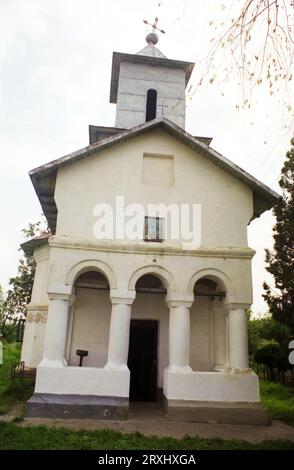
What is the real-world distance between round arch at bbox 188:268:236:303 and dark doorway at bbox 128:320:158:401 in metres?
2.43

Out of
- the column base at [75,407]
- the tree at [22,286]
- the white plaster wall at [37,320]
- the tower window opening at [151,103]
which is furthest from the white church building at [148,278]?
the tree at [22,286]

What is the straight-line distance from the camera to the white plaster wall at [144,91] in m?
15.9

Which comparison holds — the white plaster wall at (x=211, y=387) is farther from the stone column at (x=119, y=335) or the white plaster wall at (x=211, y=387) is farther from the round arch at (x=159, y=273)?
the round arch at (x=159, y=273)

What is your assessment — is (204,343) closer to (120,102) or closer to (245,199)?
(245,199)

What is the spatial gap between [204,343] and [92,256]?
465 cm

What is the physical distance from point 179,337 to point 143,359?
2703 millimetres

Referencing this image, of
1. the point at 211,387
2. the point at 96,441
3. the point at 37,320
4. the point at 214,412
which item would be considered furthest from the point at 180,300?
the point at 37,320

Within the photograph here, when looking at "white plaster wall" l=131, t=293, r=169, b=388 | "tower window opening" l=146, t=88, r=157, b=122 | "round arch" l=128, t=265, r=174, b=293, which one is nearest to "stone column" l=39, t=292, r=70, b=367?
"round arch" l=128, t=265, r=174, b=293

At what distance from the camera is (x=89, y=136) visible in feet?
53.0

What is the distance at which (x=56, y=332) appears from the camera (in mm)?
9906

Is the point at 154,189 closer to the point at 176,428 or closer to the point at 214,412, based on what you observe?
the point at 214,412

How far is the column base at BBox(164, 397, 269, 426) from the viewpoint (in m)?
9.45

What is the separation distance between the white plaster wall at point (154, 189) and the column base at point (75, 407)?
429cm
